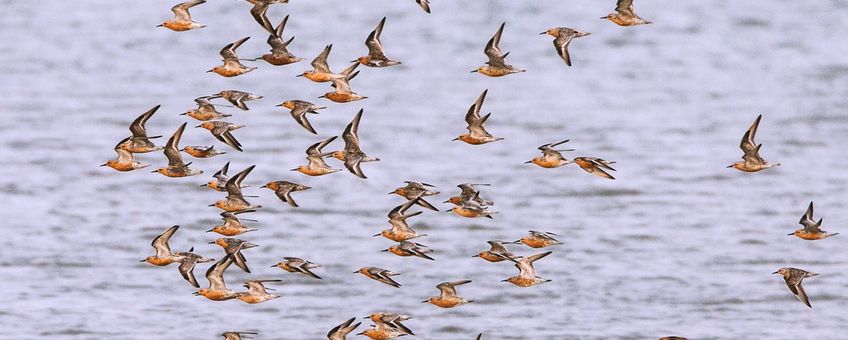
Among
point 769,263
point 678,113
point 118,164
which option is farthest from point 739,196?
point 118,164

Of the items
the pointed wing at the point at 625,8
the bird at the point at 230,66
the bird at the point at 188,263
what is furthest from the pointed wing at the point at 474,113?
the bird at the point at 188,263

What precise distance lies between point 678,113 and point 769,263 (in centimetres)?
1384

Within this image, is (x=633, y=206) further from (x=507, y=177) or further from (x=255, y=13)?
(x=255, y=13)

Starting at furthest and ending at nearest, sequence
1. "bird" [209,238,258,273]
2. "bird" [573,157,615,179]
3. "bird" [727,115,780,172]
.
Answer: "bird" [727,115,780,172], "bird" [573,157,615,179], "bird" [209,238,258,273]

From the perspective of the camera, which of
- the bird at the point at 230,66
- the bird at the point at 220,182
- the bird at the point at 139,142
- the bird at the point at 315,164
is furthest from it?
the bird at the point at 220,182

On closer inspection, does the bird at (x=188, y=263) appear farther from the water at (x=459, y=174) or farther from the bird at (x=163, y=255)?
the water at (x=459, y=174)

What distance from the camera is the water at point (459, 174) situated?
32.5 metres

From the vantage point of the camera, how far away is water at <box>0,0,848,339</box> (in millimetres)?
32500

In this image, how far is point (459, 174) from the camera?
137 feet

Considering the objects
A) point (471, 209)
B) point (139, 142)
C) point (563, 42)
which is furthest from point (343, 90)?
point (563, 42)

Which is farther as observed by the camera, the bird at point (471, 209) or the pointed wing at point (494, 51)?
the bird at point (471, 209)

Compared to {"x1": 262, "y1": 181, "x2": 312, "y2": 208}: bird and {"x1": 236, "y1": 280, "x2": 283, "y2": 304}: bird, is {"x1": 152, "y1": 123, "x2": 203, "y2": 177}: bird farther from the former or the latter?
{"x1": 236, "y1": 280, "x2": 283, "y2": 304}: bird

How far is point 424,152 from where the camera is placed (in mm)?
44031

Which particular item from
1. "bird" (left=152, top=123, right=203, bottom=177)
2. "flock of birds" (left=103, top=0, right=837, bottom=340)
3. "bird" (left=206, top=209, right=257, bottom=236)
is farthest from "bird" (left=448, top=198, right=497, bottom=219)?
"bird" (left=152, top=123, right=203, bottom=177)
